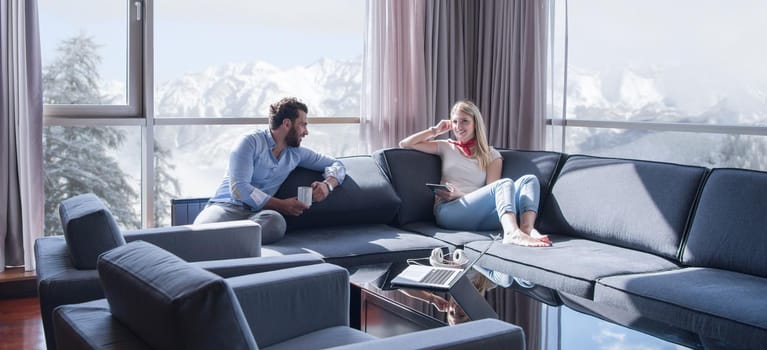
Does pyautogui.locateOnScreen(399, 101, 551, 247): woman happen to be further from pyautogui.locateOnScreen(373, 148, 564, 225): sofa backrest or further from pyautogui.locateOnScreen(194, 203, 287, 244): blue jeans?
pyautogui.locateOnScreen(194, 203, 287, 244): blue jeans

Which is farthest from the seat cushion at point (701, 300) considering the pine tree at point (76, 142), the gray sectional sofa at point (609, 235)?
the pine tree at point (76, 142)

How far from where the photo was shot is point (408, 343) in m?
1.83

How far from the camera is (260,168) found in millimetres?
4199

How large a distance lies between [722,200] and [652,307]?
78 cm

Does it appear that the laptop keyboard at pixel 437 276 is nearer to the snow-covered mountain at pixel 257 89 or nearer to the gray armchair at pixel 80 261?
the gray armchair at pixel 80 261

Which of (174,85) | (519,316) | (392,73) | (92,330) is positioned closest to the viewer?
(92,330)

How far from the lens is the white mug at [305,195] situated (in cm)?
411

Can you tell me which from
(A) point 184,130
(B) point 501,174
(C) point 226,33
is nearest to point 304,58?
(C) point 226,33

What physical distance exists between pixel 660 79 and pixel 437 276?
2572 millimetres

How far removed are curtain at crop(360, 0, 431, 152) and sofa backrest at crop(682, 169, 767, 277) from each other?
8.02ft

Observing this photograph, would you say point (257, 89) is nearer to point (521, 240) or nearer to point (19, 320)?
point (19, 320)

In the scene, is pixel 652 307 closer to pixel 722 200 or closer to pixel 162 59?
pixel 722 200

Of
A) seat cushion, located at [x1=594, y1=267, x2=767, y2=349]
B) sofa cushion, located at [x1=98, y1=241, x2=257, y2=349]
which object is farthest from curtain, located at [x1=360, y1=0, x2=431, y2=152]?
sofa cushion, located at [x1=98, y1=241, x2=257, y2=349]

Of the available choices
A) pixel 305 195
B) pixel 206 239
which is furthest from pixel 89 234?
pixel 305 195
